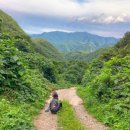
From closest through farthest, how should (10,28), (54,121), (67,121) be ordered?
(67,121), (54,121), (10,28)

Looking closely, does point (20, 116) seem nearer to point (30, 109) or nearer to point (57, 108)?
point (30, 109)

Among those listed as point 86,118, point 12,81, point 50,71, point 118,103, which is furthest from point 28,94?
point 50,71

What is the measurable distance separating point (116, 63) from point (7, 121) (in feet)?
73.3

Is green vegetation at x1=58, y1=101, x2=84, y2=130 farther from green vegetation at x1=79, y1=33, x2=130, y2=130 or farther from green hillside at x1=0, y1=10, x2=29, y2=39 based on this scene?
green hillside at x1=0, y1=10, x2=29, y2=39

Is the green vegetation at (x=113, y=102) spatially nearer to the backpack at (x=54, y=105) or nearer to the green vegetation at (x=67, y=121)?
the green vegetation at (x=67, y=121)

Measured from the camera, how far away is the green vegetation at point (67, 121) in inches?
717

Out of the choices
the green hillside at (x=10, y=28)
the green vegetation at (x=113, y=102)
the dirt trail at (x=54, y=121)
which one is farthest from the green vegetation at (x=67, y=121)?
the green hillside at (x=10, y=28)

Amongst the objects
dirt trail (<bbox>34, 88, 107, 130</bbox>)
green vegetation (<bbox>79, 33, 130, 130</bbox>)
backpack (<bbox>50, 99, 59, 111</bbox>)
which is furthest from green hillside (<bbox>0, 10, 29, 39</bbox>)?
Result: dirt trail (<bbox>34, 88, 107, 130</bbox>)

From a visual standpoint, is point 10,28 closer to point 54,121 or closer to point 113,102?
point 113,102

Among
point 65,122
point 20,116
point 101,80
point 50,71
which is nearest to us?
point 20,116

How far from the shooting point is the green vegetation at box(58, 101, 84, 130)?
59.8ft

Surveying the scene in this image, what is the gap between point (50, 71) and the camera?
53531 millimetres

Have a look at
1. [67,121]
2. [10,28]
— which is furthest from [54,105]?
[10,28]

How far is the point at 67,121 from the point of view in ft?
64.5
